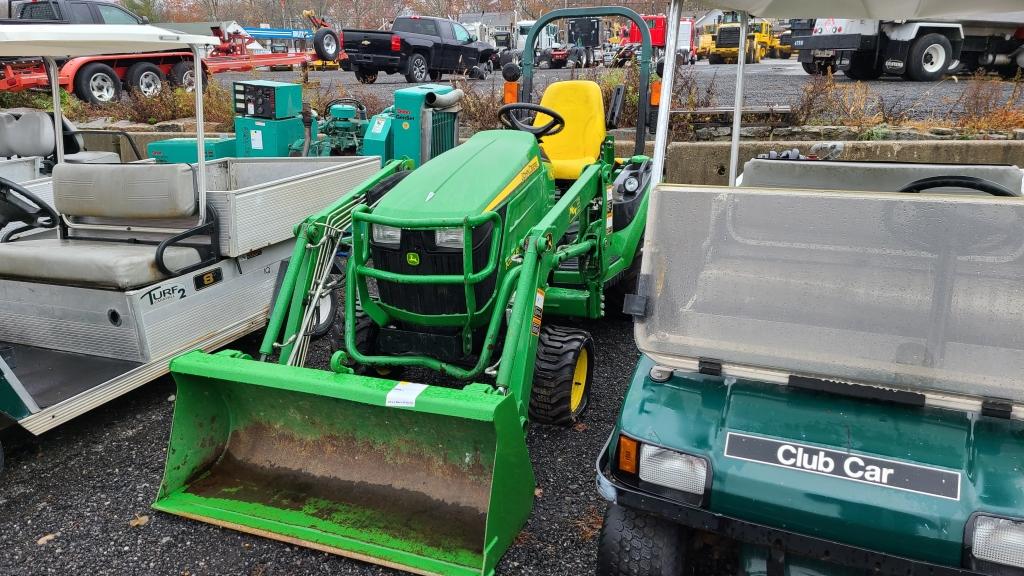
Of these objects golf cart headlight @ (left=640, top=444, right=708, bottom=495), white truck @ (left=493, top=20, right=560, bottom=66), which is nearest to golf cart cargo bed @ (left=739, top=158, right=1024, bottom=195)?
golf cart headlight @ (left=640, top=444, right=708, bottom=495)

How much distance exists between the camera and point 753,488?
7.07 ft

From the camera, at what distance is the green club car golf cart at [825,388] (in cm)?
203

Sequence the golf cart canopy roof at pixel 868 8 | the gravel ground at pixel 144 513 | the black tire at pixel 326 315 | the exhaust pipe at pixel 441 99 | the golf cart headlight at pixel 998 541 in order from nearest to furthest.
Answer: the golf cart headlight at pixel 998 541, the gravel ground at pixel 144 513, the golf cart canopy roof at pixel 868 8, the black tire at pixel 326 315, the exhaust pipe at pixel 441 99

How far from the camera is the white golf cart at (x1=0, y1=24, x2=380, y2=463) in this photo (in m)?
3.95

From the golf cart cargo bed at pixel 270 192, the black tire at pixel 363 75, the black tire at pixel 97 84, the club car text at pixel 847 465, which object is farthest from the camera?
the black tire at pixel 363 75

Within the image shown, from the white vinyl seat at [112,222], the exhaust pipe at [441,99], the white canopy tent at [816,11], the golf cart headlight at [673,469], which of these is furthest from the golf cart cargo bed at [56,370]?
the exhaust pipe at [441,99]

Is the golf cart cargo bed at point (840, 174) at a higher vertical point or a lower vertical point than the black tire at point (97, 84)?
lower

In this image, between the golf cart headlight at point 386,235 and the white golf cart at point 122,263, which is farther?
the white golf cart at point 122,263

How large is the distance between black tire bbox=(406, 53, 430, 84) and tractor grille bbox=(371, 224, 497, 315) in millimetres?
16410

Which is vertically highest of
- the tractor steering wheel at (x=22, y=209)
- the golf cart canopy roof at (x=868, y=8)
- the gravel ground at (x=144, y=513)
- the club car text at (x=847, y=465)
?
the golf cart canopy roof at (x=868, y=8)

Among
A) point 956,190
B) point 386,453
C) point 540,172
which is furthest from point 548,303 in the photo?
point 956,190

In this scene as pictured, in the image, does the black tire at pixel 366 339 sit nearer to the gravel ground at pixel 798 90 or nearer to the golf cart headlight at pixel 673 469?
the golf cart headlight at pixel 673 469

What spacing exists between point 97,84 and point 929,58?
49.6 ft

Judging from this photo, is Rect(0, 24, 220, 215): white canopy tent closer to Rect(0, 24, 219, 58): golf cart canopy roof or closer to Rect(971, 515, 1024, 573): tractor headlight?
Rect(0, 24, 219, 58): golf cart canopy roof
